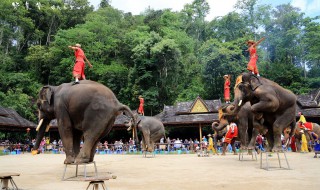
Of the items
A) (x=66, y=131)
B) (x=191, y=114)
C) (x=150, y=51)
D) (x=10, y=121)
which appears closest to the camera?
(x=66, y=131)

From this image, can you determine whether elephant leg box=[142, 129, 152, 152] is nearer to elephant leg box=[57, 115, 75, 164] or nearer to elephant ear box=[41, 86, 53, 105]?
elephant ear box=[41, 86, 53, 105]

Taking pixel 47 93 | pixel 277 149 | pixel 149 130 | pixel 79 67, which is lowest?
pixel 277 149

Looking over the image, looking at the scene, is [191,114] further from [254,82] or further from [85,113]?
[85,113]

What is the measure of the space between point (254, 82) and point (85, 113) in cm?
535

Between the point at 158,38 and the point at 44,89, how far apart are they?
29100 mm

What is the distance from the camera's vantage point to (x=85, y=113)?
789cm

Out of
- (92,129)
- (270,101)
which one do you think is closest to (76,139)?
(92,129)

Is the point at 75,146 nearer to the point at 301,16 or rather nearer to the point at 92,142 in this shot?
the point at 92,142

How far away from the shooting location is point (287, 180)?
6633 millimetres

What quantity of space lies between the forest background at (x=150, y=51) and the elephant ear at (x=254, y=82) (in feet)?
86.1

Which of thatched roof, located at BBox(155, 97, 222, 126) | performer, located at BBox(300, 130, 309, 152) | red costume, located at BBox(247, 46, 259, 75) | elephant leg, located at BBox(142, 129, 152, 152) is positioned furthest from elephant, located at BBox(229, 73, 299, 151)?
thatched roof, located at BBox(155, 97, 222, 126)

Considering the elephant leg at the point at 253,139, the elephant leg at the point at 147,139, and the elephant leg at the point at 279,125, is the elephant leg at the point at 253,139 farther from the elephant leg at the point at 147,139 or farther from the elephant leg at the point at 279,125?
the elephant leg at the point at 147,139

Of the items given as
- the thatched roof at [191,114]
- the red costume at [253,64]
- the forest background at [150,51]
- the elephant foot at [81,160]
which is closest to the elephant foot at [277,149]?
the red costume at [253,64]

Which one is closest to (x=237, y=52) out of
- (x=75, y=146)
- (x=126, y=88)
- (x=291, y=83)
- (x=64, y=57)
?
(x=291, y=83)
